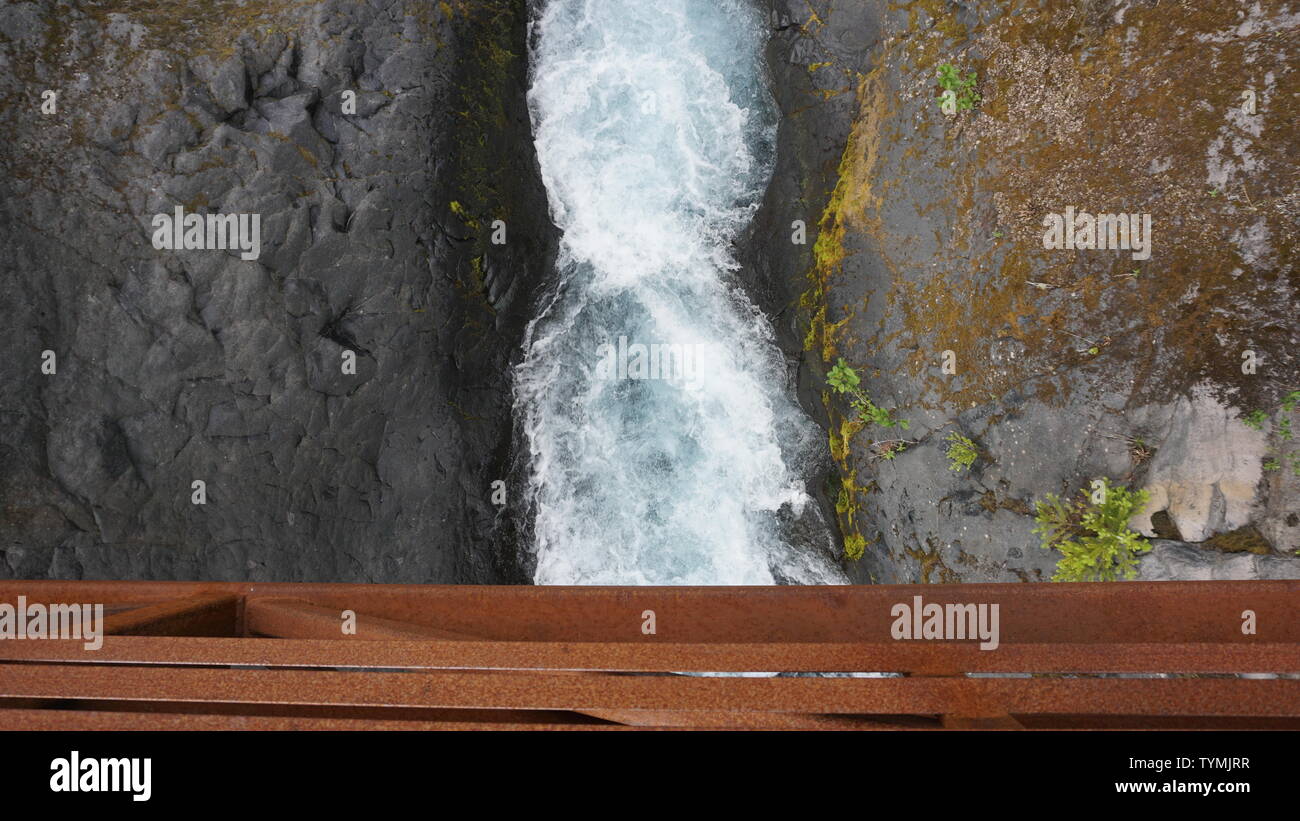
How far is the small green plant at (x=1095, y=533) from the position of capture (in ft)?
22.7

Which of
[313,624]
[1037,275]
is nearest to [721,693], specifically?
[313,624]

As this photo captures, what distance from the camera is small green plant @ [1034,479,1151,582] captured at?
6.91m

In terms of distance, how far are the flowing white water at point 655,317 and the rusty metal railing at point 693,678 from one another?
194 inches

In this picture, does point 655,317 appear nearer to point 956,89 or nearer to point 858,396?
point 858,396

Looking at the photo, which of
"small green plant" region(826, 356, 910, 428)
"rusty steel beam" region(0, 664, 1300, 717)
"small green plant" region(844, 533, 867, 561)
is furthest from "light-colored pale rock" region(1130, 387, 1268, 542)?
"rusty steel beam" region(0, 664, 1300, 717)

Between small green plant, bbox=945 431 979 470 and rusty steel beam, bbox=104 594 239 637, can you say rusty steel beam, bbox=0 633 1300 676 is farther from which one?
small green plant, bbox=945 431 979 470

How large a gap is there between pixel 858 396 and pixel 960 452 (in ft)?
4.09

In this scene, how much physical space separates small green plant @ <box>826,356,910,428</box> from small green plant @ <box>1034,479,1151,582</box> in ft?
5.60

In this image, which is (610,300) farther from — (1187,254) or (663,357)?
(1187,254)

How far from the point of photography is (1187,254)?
21.8 ft

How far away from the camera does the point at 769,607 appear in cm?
414
